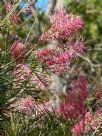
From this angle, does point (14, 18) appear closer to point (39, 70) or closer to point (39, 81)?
point (39, 70)

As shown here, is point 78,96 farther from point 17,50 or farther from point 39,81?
point 39,81

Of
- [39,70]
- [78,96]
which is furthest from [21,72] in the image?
[78,96]

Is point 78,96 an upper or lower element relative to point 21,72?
upper

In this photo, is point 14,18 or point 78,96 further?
point 14,18

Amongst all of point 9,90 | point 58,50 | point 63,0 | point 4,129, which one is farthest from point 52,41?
point 63,0

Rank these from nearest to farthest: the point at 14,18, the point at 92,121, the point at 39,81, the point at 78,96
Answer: the point at 78,96
the point at 92,121
the point at 14,18
the point at 39,81

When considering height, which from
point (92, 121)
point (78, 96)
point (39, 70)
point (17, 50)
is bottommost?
point (92, 121)

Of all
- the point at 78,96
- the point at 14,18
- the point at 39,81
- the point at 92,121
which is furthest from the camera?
the point at 39,81
